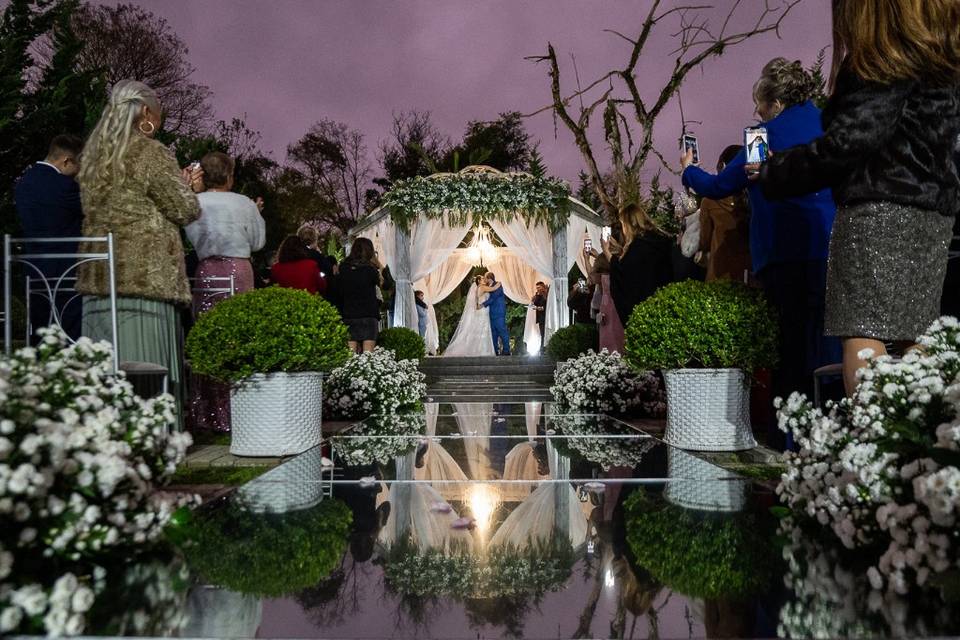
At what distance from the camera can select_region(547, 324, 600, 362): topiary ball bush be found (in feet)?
37.4

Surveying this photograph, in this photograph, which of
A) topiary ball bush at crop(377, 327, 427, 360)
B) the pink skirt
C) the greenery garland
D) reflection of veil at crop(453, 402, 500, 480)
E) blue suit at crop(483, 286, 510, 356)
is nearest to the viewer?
reflection of veil at crop(453, 402, 500, 480)

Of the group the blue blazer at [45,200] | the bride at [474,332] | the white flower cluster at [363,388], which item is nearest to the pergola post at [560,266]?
the bride at [474,332]

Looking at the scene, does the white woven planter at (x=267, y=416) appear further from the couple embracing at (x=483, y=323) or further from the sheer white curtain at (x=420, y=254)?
the couple embracing at (x=483, y=323)

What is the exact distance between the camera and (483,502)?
10.1 feet

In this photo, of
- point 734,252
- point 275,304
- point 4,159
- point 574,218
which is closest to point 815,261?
point 734,252

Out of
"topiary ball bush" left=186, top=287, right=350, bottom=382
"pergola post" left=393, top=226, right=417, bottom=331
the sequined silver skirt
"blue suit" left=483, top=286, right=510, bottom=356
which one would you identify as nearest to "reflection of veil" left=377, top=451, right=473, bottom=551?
"topiary ball bush" left=186, top=287, right=350, bottom=382

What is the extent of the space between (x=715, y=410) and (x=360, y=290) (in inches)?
216

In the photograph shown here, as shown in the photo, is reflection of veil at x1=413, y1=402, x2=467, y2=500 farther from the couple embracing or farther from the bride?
the bride

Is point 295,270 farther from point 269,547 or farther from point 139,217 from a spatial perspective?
point 269,547

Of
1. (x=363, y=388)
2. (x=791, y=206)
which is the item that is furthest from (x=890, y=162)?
(x=363, y=388)

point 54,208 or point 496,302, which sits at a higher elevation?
point 54,208

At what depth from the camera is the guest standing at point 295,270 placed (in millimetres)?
7195

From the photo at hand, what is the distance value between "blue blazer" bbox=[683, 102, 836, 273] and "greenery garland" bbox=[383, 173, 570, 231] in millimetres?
9806

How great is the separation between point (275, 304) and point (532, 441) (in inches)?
73.3
